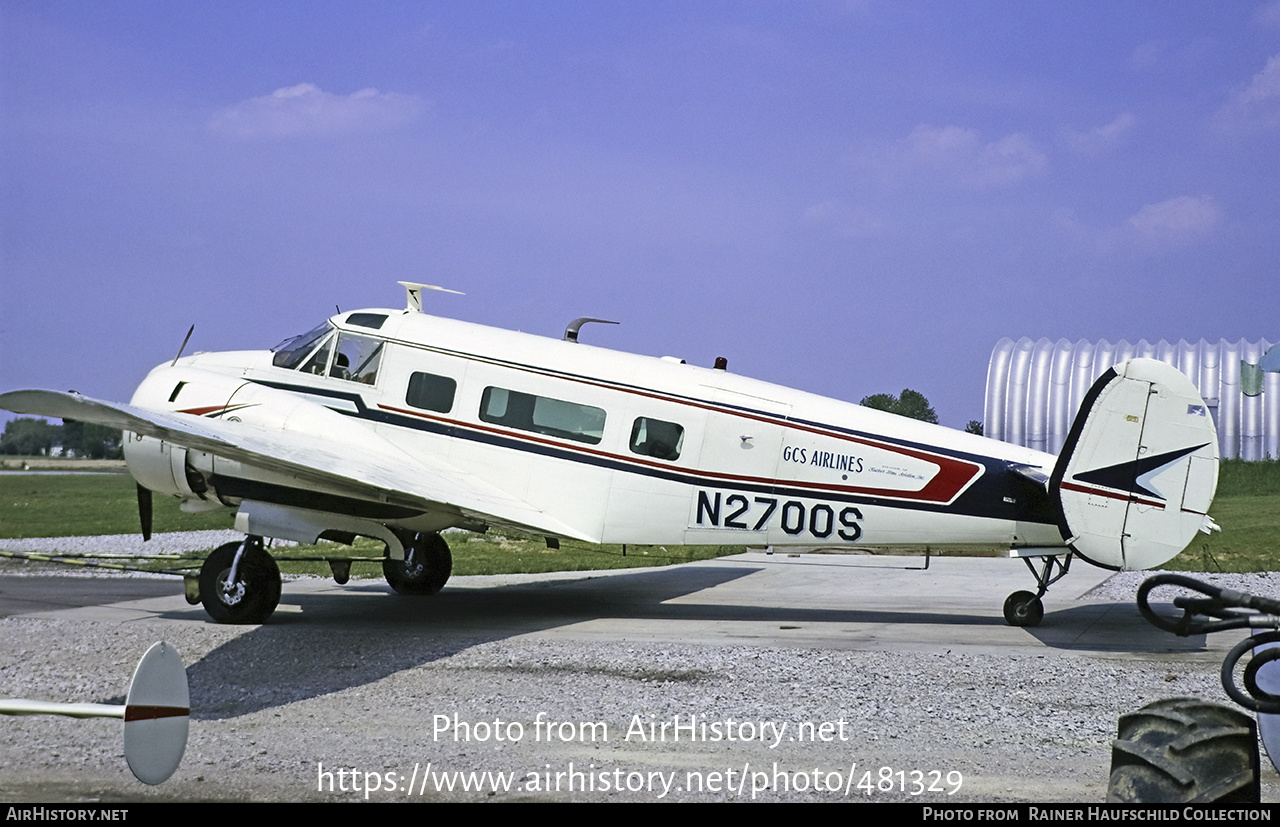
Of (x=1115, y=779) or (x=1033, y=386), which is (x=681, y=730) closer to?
(x=1115, y=779)

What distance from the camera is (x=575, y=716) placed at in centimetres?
820

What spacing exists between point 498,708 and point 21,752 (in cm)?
351

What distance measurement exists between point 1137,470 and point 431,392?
8.89 meters

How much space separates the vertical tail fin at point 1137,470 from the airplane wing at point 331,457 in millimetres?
6059

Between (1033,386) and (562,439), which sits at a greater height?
(1033,386)

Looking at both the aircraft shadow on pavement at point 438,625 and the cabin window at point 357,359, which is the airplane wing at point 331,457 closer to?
the cabin window at point 357,359

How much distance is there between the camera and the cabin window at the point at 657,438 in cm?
1300

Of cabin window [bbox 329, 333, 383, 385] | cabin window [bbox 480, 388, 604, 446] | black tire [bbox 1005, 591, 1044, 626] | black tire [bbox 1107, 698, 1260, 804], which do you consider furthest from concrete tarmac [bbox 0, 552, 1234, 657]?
black tire [bbox 1107, 698, 1260, 804]

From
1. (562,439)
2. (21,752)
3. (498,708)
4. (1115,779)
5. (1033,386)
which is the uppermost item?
(1033,386)

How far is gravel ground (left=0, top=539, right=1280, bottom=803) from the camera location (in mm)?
6445

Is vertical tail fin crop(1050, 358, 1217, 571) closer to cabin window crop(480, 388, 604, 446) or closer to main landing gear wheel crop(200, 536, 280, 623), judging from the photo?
cabin window crop(480, 388, 604, 446)
